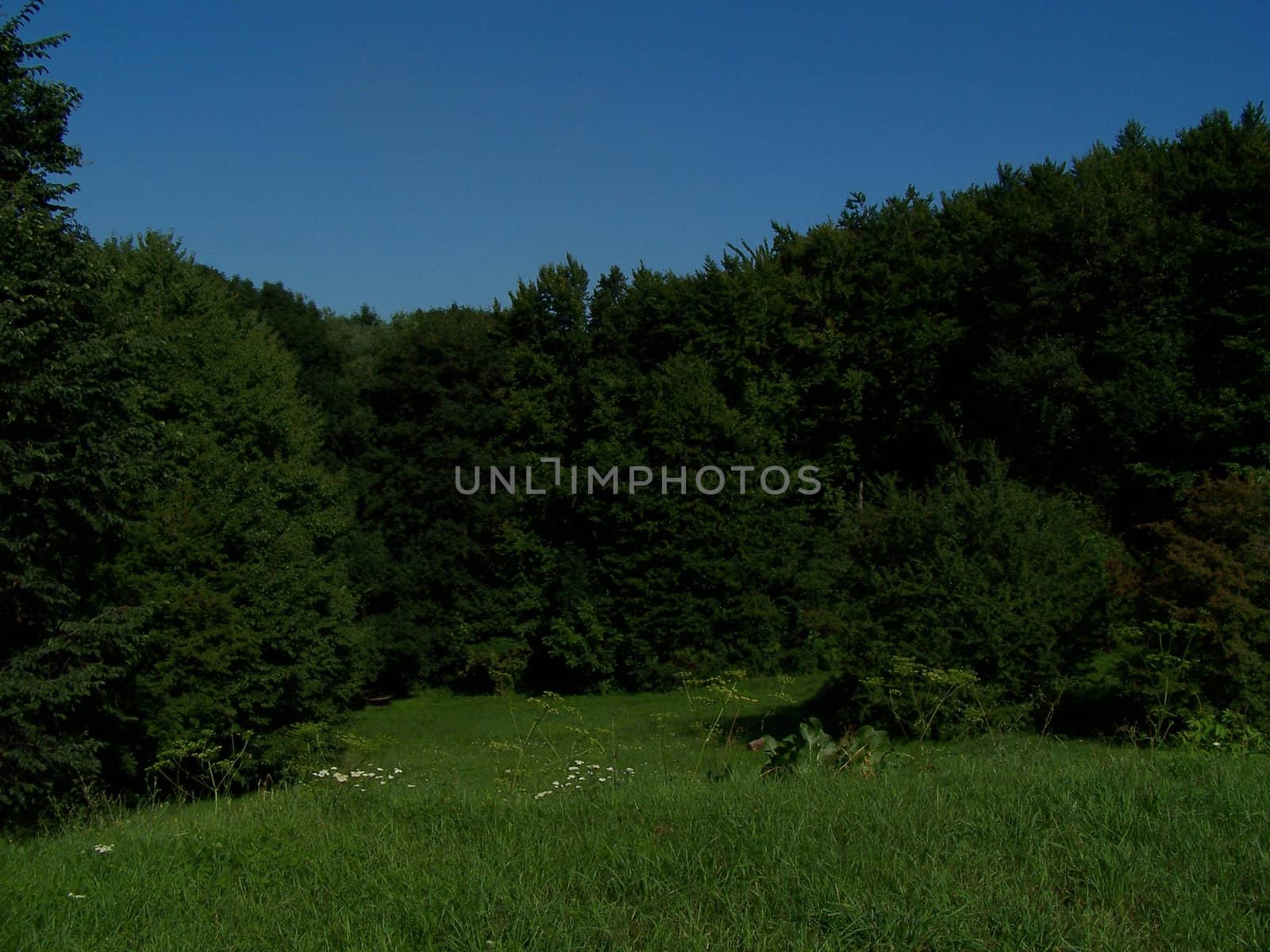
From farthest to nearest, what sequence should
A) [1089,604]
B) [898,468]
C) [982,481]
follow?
[898,468] < [982,481] < [1089,604]

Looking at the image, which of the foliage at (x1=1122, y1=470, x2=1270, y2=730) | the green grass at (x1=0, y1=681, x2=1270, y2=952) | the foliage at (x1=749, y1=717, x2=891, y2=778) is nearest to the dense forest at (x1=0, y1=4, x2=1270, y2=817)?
the foliage at (x1=1122, y1=470, x2=1270, y2=730)

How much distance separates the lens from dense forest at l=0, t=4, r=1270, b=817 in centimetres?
1265

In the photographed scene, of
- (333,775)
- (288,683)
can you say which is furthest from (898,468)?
(333,775)

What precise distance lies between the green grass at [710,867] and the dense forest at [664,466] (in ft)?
13.9

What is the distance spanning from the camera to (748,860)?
13.4 feet

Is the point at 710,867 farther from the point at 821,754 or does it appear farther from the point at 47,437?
the point at 47,437

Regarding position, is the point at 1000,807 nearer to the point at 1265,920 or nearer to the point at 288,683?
the point at 1265,920

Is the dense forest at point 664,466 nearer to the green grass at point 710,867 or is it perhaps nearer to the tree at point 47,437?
the tree at point 47,437

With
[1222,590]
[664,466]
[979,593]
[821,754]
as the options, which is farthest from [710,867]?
[664,466]

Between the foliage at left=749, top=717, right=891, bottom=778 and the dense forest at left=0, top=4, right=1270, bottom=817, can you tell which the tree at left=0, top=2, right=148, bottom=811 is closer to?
the dense forest at left=0, top=4, right=1270, bottom=817

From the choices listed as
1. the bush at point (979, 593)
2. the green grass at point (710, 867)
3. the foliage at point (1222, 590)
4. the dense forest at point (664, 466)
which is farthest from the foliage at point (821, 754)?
the bush at point (979, 593)

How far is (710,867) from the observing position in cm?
410

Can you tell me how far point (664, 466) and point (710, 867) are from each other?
23.7 m

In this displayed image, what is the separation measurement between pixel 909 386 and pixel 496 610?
1397 centimetres
